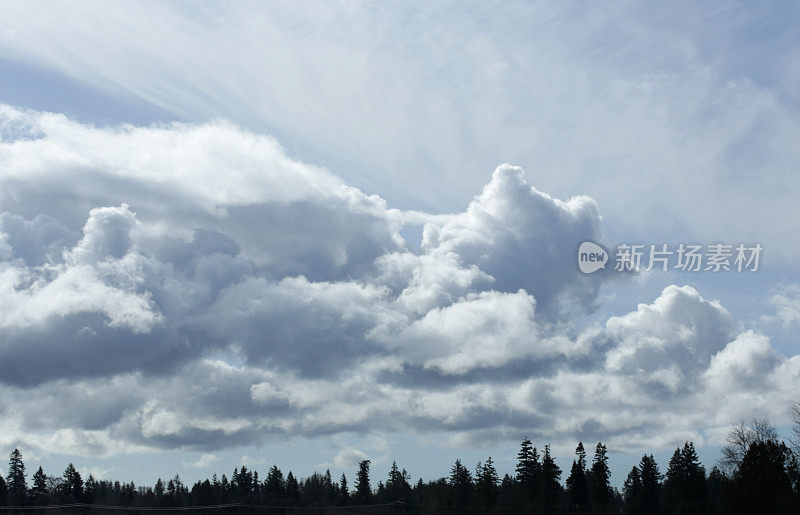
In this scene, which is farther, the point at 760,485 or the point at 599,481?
the point at 599,481

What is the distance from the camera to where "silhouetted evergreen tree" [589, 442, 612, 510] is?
161 meters

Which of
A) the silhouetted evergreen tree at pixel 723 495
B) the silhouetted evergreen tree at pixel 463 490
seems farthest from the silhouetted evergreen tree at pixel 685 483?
the silhouetted evergreen tree at pixel 463 490

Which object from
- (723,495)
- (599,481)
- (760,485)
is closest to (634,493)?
(599,481)

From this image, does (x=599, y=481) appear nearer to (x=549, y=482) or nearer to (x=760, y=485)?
(x=549, y=482)

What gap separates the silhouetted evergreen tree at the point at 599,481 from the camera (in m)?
161

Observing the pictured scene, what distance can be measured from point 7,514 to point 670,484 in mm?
145374

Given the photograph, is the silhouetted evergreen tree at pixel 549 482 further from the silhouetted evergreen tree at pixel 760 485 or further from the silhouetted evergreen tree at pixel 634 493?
the silhouetted evergreen tree at pixel 760 485

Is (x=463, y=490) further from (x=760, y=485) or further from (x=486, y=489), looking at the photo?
(x=760, y=485)

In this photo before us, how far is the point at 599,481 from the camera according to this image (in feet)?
539

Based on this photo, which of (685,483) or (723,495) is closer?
(723,495)

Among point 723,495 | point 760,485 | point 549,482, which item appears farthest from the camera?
point 549,482

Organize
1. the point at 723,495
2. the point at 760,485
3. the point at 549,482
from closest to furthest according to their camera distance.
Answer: the point at 760,485
the point at 723,495
the point at 549,482

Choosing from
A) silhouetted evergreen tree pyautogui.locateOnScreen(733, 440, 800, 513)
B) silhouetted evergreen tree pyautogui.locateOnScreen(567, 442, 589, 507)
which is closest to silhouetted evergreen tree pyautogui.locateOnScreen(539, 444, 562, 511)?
silhouetted evergreen tree pyautogui.locateOnScreen(567, 442, 589, 507)

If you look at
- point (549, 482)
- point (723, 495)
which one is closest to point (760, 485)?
point (723, 495)
